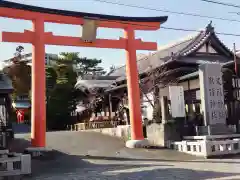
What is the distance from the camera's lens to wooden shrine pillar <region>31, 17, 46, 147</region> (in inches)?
562

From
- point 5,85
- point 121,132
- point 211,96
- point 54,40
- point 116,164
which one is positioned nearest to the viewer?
point 116,164

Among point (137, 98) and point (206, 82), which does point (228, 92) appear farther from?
point (137, 98)

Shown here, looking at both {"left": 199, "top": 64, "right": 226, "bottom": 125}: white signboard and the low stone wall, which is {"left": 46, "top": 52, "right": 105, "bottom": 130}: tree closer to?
the low stone wall

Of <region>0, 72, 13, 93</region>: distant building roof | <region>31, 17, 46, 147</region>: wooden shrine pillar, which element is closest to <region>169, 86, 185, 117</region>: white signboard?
<region>31, 17, 46, 147</region>: wooden shrine pillar

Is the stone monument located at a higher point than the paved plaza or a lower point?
higher

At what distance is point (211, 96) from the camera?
1552 cm

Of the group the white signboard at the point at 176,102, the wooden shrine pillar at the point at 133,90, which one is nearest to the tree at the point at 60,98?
the wooden shrine pillar at the point at 133,90

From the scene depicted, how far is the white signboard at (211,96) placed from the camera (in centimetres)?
1530

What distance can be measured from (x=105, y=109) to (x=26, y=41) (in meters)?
17.2

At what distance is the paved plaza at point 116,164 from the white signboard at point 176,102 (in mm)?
1984

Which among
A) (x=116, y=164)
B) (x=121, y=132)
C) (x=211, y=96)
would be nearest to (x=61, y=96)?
(x=121, y=132)

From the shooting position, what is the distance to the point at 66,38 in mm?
15750

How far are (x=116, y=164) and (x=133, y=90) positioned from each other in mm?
5242

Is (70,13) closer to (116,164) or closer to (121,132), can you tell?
(116,164)
